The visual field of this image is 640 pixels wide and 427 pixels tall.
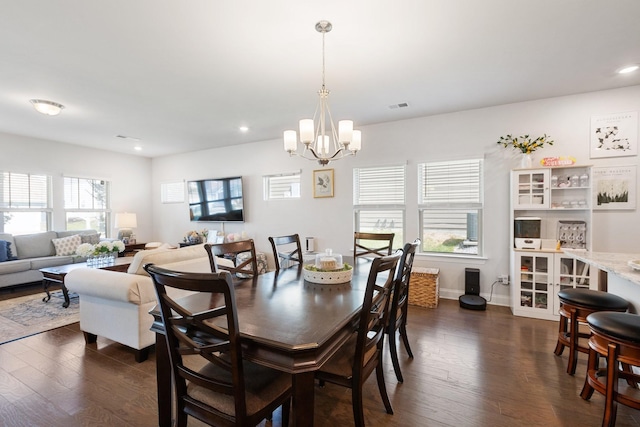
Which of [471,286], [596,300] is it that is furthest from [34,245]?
[596,300]

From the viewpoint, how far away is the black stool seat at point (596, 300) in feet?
6.82

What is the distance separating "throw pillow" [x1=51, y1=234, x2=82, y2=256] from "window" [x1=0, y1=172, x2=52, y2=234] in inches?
28.5

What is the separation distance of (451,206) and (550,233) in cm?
122

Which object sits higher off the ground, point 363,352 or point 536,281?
point 363,352

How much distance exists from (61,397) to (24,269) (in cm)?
389

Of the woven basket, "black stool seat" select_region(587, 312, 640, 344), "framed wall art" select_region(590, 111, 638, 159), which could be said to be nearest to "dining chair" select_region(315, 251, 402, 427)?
"black stool seat" select_region(587, 312, 640, 344)

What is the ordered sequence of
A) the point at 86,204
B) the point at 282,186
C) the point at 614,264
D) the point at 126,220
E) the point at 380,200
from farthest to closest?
the point at 126,220 < the point at 86,204 < the point at 282,186 < the point at 380,200 < the point at 614,264

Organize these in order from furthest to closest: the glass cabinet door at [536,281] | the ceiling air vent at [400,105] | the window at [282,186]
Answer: the window at [282,186]
the ceiling air vent at [400,105]
the glass cabinet door at [536,281]

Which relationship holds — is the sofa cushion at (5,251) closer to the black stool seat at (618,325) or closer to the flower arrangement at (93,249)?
the flower arrangement at (93,249)

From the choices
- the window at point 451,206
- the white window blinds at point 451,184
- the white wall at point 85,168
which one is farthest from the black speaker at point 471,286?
the white wall at point 85,168

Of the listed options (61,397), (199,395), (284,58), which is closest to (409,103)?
(284,58)

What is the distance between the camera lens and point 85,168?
622cm

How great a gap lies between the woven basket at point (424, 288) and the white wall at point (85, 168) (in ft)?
21.8

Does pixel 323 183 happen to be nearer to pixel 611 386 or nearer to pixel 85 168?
pixel 611 386
